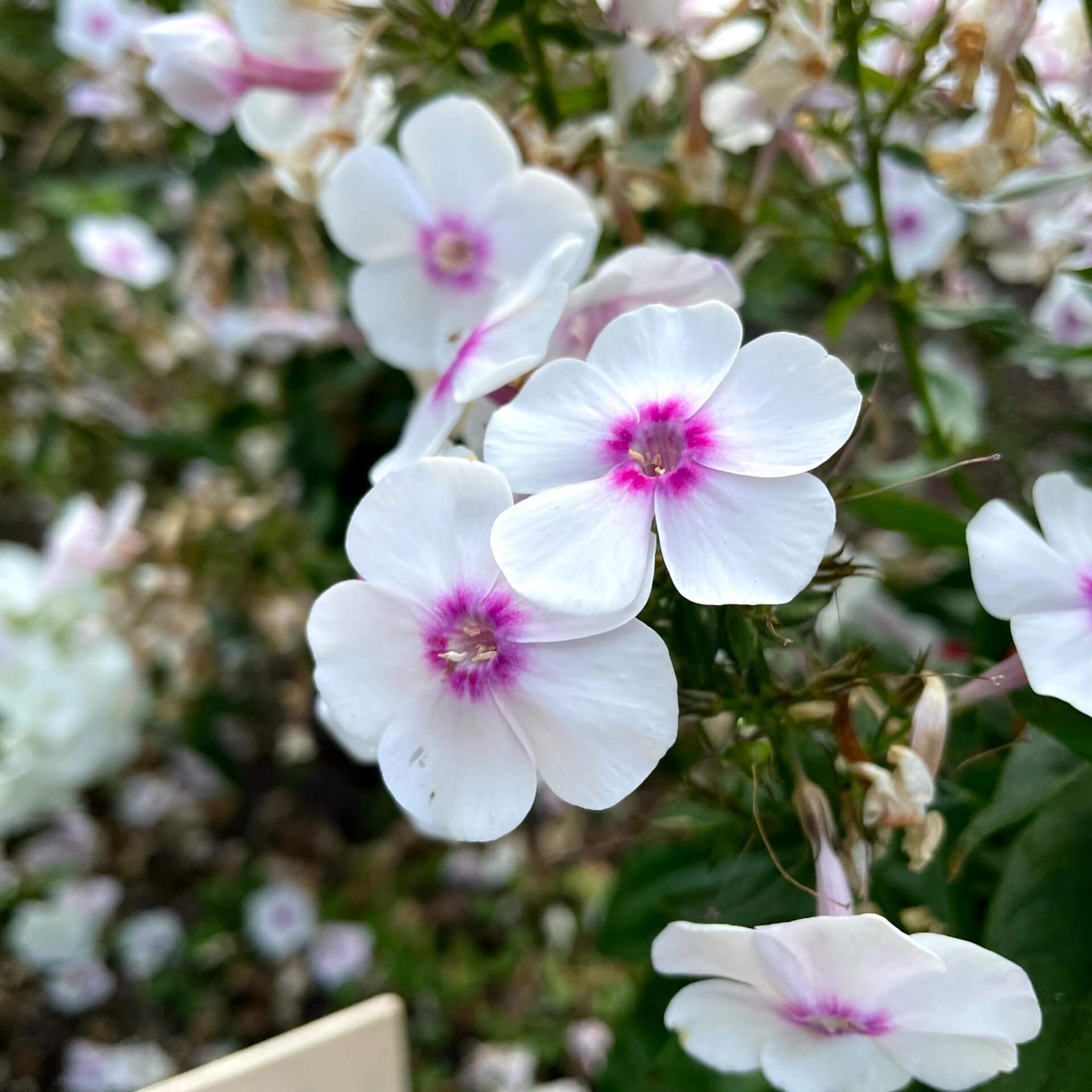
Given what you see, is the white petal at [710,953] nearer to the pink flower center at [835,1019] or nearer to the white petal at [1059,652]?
the pink flower center at [835,1019]

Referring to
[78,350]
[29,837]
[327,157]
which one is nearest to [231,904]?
[29,837]

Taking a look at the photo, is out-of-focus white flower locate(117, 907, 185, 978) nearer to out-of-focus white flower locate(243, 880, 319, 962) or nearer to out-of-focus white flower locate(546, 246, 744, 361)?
out-of-focus white flower locate(243, 880, 319, 962)

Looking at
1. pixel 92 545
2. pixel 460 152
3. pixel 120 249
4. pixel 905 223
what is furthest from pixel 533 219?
pixel 120 249

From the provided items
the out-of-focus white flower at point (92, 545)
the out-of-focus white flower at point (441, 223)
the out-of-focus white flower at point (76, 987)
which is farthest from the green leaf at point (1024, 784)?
the out-of-focus white flower at point (76, 987)

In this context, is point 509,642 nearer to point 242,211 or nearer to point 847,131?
point 847,131

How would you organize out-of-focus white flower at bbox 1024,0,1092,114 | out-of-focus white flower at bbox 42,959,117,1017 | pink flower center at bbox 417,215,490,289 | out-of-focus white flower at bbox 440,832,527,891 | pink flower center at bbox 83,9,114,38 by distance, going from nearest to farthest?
pink flower center at bbox 417,215,490,289 → out-of-focus white flower at bbox 1024,0,1092,114 → pink flower center at bbox 83,9,114,38 → out-of-focus white flower at bbox 42,959,117,1017 → out-of-focus white flower at bbox 440,832,527,891

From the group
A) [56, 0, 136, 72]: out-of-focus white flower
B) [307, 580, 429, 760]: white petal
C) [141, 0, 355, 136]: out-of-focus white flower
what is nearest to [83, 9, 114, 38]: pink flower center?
[56, 0, 136, 72]: out-of-focus white flower
